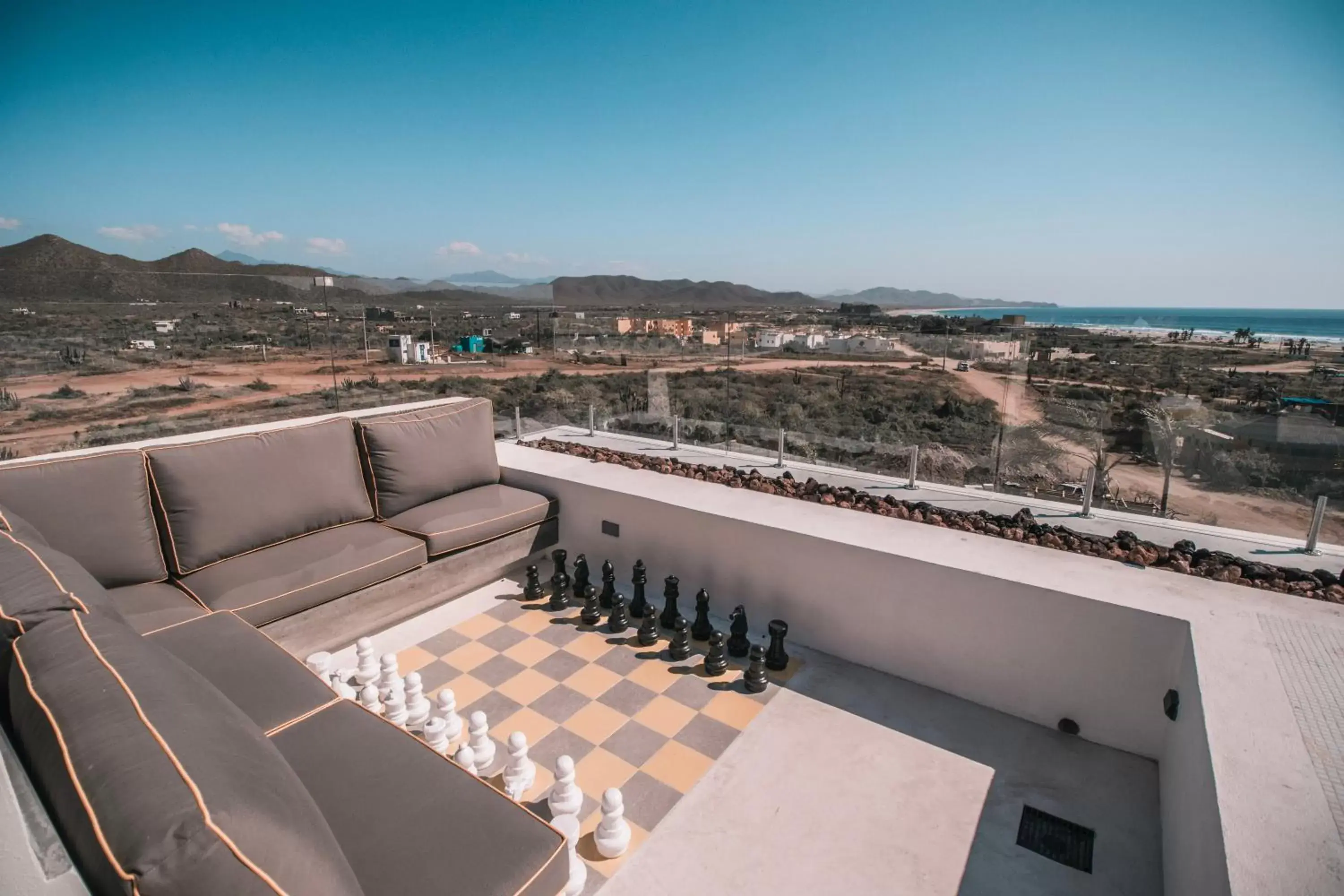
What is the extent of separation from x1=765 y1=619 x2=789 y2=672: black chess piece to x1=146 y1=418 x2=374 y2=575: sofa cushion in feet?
7.03

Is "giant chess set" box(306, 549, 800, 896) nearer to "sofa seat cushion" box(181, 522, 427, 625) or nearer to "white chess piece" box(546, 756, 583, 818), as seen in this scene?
"white chess piece" box(546, 756, 583, 818)

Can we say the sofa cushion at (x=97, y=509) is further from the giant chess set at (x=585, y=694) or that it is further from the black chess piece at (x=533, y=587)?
the black chess piece at (x=533, y=587)

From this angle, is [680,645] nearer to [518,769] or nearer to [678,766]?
[678,766]

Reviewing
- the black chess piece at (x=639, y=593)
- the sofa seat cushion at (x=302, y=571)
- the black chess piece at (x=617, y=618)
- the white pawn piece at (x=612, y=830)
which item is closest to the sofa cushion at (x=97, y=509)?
the sofa seat cushion at (x=302, y=571)

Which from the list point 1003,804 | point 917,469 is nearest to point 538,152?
point 917,469

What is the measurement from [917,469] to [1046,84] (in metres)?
3.77

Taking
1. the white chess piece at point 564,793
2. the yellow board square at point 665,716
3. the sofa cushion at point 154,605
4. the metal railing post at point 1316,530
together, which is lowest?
the yellow board square at point 665,716

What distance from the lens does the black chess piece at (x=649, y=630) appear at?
2.57m

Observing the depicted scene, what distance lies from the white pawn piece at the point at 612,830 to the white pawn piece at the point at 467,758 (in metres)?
0.45

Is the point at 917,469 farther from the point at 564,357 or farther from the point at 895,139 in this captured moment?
the point at 895,139

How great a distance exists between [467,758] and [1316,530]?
3.65m

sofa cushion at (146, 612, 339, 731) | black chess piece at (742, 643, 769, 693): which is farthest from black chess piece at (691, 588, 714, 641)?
sofa cushion at (146, 612, 339, 731)

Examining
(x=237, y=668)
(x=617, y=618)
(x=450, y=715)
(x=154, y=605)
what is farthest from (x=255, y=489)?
(x=617, y=618)

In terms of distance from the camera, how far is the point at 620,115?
9414 millimetres
